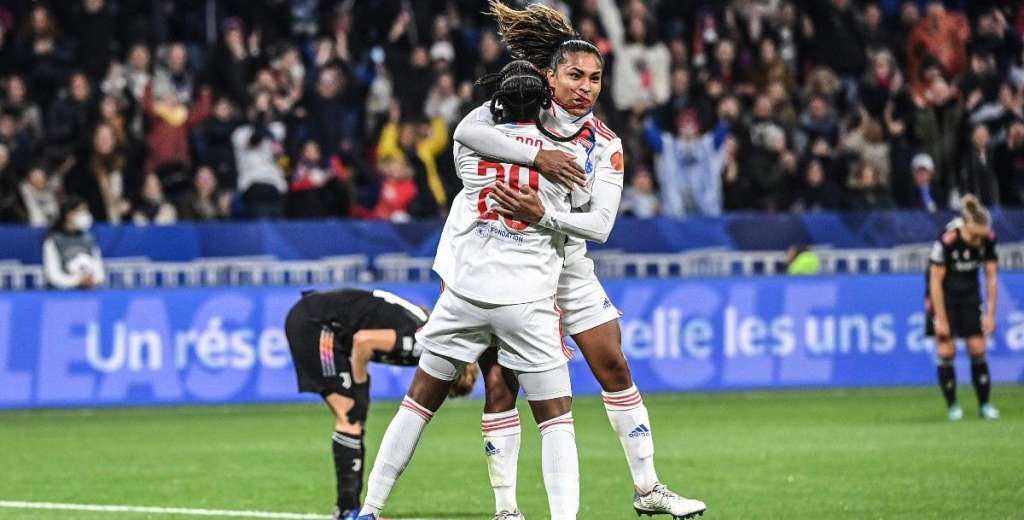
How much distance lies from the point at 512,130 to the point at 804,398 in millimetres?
11763

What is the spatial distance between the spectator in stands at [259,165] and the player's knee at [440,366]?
1206 centimetres

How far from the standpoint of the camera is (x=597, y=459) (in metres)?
13.7

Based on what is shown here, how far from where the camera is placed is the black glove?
10336 millimetres

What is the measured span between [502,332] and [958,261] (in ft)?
31.9

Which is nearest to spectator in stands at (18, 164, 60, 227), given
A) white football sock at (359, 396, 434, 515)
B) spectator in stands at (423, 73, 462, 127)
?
spectator in stands at (423, 73, 462, 127)

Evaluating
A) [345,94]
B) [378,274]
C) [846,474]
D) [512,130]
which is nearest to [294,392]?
[378,274]

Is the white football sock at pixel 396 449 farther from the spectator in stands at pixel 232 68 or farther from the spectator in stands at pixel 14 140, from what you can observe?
the spectator in stands at pixel 232 68

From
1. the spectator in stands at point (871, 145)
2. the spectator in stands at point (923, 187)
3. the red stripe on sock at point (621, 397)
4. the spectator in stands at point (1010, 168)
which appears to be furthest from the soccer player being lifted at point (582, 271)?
the spectator in stands at point (1010, 168)

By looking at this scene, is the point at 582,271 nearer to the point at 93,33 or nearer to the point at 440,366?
the point at 440,366

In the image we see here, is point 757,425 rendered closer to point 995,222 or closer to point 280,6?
point 995,222

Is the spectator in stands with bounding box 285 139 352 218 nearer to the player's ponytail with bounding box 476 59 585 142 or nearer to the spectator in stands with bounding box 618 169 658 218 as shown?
the spectator in stands with bounding box 618 169 658 218

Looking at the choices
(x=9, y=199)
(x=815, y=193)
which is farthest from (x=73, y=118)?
(x=815, y=193)

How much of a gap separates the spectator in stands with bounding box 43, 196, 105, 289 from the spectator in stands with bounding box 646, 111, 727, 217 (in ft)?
23.2

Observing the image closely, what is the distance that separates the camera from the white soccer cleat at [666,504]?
865 centimetres
